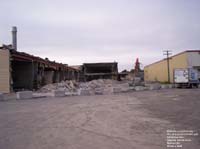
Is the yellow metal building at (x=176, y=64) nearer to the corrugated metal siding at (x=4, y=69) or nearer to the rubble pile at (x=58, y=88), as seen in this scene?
the rubble pile at (x=58, y=88)

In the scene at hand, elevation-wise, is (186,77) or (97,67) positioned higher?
(97,67)

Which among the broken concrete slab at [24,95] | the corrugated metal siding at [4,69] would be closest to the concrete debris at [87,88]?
the broken concrete slab at [24,95]

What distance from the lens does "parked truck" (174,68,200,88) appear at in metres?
34.9

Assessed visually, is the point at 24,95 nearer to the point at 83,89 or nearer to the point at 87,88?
the point at 83,89

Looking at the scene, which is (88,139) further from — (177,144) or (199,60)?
(199,60)

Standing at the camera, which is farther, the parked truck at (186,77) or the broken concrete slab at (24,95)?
the parked truck at (186,77)

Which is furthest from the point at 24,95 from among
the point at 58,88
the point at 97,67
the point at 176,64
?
the point at 97,67

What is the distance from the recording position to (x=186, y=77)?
34.9 m

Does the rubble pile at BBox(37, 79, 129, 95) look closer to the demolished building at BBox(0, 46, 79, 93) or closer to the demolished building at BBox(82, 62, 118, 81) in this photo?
the demolished building at BBox(0, 46, 79, 93)

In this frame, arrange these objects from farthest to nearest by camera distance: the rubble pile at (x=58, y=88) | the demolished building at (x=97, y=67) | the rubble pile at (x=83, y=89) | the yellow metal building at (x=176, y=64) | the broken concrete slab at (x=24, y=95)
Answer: the demolished building at (x=97, y=67) → the yellow metal building at (x=176, y=64) → the rubble pile at (x=58, y=88) → the rubble pile at (x=83, y=89) → the broken concrete slab at (x=24, y=95)

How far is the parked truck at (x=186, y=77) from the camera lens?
34.9 m

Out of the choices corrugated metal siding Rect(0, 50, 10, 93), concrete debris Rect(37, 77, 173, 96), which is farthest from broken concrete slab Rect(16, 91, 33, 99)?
corrugated metal siding Rect(0, 50, 10, 93)

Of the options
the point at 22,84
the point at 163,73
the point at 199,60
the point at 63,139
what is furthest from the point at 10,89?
the point at 163,73

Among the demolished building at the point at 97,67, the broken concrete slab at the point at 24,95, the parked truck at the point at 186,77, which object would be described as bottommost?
the broken concrete slab at the point at 24,95
